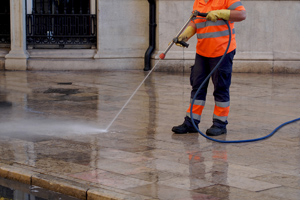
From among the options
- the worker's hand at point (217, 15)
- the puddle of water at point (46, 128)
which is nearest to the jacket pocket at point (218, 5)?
the worker's hand at point (217, 15)

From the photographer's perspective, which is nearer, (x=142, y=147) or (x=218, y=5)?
(x=142, y=147)

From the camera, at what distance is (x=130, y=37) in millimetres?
16000

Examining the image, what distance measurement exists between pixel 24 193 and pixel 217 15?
2.98 metres

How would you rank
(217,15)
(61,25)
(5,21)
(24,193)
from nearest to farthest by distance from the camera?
(24,193), (217,15), (61,25), (5,21)

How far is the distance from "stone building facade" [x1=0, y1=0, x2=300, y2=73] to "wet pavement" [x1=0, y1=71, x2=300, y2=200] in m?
4.09

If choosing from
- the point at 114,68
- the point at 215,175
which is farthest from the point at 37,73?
the point at 215,175

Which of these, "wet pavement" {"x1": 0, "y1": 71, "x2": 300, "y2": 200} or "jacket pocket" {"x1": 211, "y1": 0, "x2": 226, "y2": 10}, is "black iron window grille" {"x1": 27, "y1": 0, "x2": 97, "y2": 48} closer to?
"wet pavement" {"x1": 0, "y1": 71, "x2": 300, "y2": 200}

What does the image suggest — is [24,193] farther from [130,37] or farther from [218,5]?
[130,37]

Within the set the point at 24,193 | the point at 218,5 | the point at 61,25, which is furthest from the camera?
the point at 61,25

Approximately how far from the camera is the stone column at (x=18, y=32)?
15373mm

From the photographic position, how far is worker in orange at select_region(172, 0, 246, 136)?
6785 mm

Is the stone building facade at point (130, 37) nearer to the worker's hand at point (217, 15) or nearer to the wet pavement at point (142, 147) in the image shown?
the wet pavement at point (142, 147)

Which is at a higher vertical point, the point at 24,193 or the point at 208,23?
the point at 208,23

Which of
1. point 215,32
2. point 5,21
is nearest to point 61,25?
point 5,21
